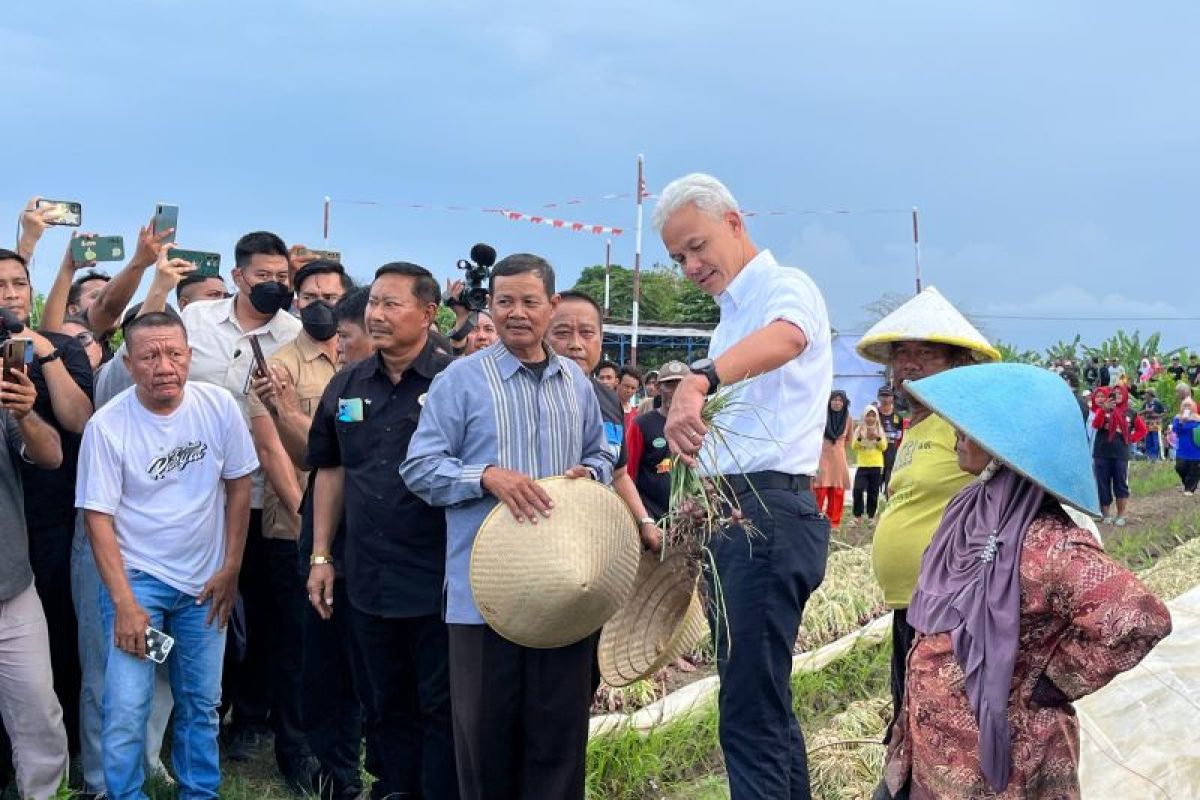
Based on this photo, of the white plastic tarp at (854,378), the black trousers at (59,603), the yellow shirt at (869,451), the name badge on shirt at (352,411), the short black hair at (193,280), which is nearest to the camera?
the name badge on shirt at (352,411)

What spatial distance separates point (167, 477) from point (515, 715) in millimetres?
1641

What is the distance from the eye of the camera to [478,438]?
142 inches

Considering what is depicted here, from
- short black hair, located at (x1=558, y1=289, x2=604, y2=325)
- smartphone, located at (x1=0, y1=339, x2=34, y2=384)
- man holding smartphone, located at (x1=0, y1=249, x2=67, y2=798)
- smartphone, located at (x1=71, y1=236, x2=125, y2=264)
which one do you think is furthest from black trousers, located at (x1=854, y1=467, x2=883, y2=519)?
smartphone, located at (x1=0, y1=339, x2=34, y2=384)

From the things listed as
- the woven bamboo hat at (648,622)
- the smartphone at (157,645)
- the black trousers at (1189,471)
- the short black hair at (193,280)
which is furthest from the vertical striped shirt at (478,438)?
the black trousers at (1189,471)

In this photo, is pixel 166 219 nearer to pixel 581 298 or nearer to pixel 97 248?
pixel 97 248

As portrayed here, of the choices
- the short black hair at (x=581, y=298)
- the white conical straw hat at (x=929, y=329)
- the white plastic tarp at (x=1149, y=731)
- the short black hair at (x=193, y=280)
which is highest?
the short black hair at (x=193, y=280)

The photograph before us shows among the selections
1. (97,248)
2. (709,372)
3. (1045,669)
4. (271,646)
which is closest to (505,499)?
(709,372)

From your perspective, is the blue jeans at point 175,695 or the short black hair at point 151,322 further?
the short black hair at point 151,322

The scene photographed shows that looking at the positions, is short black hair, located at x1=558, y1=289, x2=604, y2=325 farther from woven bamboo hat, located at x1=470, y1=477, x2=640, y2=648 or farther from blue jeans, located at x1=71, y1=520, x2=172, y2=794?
blue jeans, located at x1=71, y1=520, x2=172, y2=794

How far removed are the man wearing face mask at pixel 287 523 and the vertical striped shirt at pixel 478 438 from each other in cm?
121

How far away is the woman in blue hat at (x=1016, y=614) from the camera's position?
2.40m

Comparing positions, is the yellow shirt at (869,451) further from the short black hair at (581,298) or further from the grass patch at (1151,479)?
the short black hair at (581,298)

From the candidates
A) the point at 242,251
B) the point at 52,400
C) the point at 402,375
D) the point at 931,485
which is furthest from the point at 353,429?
the point at 931,485

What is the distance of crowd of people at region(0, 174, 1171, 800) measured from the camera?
2584mm
